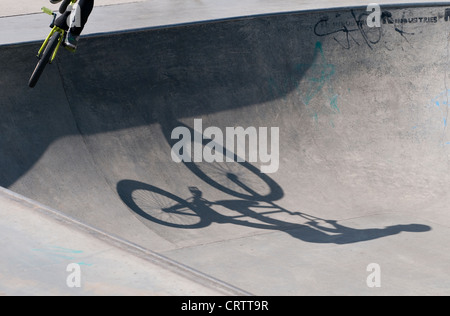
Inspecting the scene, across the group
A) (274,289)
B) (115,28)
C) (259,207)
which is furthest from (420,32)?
(274,289)

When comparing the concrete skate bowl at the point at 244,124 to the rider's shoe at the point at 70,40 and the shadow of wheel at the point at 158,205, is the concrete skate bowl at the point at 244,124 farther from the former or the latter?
the rider's shoe at the point at 70,40

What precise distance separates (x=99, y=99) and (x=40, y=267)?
5.27 metres

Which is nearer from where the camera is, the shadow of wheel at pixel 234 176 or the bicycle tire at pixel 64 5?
the bicycle tire at pixel 64 5

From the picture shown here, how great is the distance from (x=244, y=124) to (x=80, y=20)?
3.47m

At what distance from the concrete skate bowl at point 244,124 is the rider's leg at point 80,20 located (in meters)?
1.48

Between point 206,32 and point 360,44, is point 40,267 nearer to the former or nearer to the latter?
point 206,32

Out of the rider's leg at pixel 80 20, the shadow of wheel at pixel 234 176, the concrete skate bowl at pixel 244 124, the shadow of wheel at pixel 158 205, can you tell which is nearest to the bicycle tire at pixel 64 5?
the rider's leg at pixel 80 20

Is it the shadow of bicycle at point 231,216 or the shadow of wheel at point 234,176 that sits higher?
the shadow of wheel at point 234,176

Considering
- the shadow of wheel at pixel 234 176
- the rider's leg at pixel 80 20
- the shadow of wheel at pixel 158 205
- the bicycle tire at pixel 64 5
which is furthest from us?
the shadow of wheel at pixel 234 176

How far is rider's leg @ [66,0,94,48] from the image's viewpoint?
6.67 meters

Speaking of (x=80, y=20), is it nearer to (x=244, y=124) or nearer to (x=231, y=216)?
(x=231, y=216)

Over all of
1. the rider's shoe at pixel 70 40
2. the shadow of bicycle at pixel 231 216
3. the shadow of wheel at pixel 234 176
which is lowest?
the shadow of bicycle at pixel 231 216

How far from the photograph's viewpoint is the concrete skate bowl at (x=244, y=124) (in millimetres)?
7691
